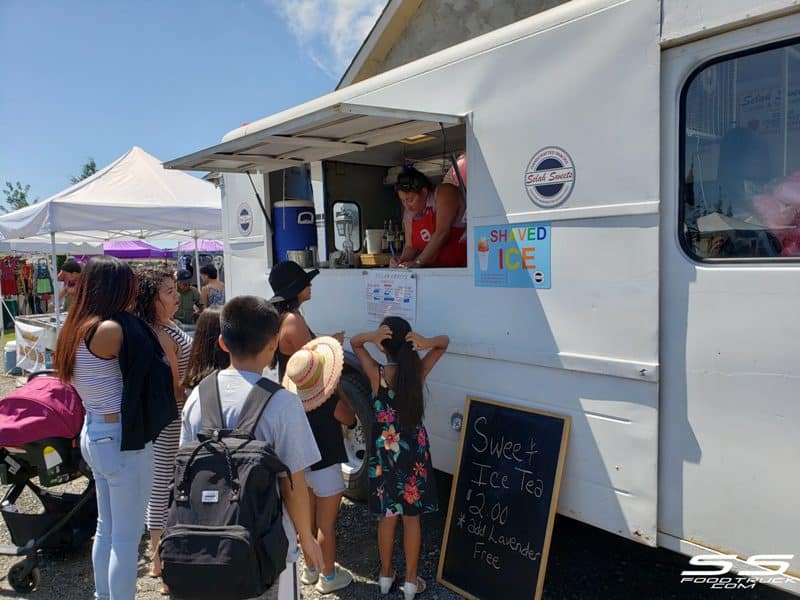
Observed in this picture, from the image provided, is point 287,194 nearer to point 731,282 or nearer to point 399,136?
point 399,136

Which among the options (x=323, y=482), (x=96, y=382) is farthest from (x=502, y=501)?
(x=96, y=382)

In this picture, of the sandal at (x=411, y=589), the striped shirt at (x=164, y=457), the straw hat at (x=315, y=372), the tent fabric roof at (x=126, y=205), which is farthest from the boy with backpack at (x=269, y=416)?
the tent fabric roof at (x=126, y=205)

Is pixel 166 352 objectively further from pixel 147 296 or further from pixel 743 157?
pixel 743 157

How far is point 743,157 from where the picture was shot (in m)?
2.21

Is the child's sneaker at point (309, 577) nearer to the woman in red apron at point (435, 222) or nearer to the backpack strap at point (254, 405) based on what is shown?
the backpack strap at point (254, 405)

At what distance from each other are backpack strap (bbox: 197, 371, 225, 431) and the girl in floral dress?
3.74 ft

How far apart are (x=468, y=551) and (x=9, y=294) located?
2070 centimetres

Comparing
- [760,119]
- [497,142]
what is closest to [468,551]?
[497,142]

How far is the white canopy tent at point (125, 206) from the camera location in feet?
24.8

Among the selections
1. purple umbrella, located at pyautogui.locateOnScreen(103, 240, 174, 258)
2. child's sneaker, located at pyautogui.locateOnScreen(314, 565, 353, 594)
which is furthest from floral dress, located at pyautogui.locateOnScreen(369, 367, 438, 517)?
purple umbrella, located at pyautogui.locateOnScreen(103, 240, 174, 258)

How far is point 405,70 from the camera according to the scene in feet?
11.9

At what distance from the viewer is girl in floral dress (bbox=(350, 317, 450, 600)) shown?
9.92 ft

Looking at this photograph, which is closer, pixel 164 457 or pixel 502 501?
pixel 502 501
